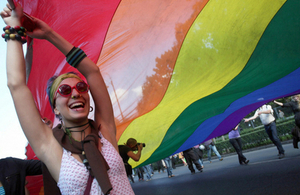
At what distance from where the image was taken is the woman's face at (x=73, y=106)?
1387 millimetres

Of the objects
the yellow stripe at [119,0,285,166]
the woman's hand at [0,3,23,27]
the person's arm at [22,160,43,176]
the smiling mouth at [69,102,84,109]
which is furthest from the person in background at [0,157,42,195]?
the yellow stripe at [119,0,285,166]

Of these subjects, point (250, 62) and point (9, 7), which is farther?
point (250, 62)

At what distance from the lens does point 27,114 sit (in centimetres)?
131

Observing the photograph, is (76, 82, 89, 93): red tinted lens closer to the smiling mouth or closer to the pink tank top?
the smiling mouth

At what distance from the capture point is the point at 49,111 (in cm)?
326

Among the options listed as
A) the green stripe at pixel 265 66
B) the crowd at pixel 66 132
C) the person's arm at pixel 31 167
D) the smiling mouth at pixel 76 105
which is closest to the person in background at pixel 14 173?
the person's arm at pixel 31 167

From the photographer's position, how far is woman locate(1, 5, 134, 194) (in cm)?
122

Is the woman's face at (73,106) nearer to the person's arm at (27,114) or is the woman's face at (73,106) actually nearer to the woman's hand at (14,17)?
the person's arm at (27,114)

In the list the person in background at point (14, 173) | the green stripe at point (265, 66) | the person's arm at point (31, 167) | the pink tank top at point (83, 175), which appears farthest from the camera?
the green stripe at point (265, 66)

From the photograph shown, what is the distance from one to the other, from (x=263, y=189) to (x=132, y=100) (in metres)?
2.53

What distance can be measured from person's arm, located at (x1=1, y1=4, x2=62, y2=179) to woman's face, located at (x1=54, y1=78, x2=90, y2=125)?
13cm

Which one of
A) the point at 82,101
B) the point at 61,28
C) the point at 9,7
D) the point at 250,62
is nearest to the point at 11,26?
the point at 9,7

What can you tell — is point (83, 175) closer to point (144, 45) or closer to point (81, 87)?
point (81, 87)

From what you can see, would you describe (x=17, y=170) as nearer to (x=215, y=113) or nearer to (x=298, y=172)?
(x=215, y=113)
